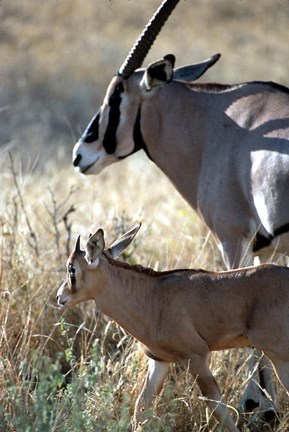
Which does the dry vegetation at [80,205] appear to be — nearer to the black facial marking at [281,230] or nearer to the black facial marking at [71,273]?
the black facial marking at [71,273]

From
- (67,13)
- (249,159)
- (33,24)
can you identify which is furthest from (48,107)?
(249,159)

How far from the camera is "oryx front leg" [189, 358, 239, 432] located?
233 inches

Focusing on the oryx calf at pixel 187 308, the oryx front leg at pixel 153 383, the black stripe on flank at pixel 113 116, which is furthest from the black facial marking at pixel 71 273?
the black stripe on flank at pixel 113 116

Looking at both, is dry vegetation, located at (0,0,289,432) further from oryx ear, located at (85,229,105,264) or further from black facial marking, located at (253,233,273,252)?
black facial marking, located at (253,233,273,252)

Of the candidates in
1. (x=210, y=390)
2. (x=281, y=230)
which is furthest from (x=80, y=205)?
(x=210, y=390)

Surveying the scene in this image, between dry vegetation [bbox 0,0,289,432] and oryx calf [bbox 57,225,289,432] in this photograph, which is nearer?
oryx calf [bbox 57,225,289,432]

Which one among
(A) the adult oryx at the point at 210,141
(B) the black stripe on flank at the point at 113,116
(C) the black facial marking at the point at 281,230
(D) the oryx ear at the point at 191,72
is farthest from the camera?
(D) the oryx ear at the point at 191,72

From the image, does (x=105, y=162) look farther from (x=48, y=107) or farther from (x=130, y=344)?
(x=48, y=107)

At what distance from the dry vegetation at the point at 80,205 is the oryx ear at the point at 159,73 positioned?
1133mm

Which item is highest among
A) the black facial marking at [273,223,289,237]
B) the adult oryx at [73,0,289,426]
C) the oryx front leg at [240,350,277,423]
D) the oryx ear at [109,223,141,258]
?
the adult oryx at [73,0,289,426]

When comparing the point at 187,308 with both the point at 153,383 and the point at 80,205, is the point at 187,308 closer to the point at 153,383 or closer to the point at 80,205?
the point at 153,383

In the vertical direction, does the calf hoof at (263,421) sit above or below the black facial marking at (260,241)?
below

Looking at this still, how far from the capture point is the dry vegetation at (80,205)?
6168 mm

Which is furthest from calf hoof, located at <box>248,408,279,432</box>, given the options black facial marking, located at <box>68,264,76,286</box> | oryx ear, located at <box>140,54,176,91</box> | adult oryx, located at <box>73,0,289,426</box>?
oryx ear, located at <box>140,54,176,91</box>
